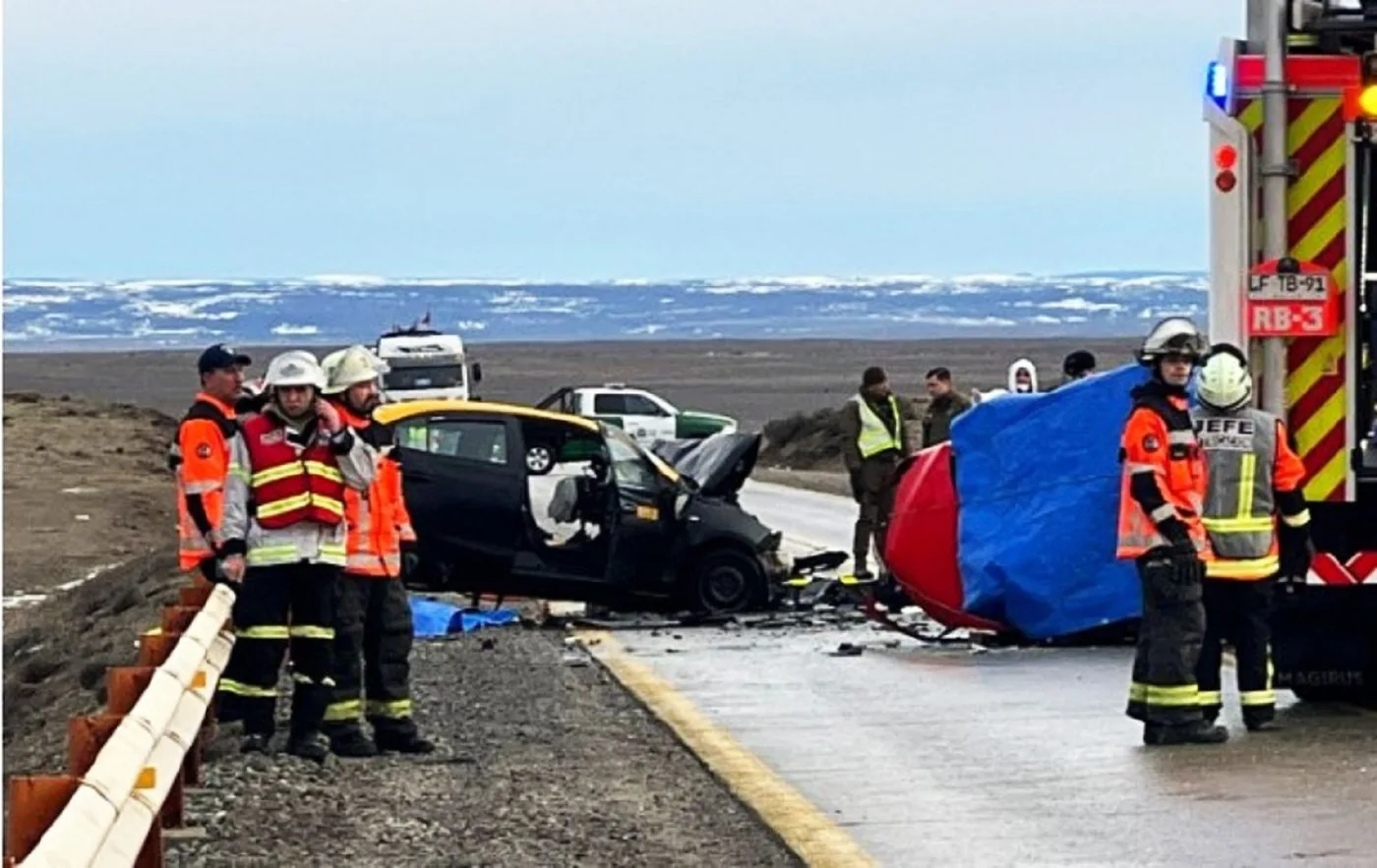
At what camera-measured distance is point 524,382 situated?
10500cm

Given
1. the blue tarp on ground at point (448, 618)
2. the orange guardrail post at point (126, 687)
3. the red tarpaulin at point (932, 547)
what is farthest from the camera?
the blue tarp on ground at point (448, 618)

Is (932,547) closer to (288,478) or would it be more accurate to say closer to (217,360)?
(217,360)

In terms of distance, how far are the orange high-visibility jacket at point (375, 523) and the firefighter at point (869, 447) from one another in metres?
9.95

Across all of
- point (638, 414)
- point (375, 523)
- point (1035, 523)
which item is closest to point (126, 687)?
point (375, 523)

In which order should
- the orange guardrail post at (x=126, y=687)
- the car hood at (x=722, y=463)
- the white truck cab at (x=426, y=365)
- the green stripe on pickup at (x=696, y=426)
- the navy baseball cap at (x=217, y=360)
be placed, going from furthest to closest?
the white truck cab at (x=426, y=365), the green stripe on pickup at (x=696, y=426), the car hood at (x=722, y=463), the navy baseball cap at (x=217, y=360), the orange guardrail post at (x=126, y=687)

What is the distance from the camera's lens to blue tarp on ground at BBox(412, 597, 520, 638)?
1748 centimetres

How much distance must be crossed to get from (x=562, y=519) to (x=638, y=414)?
33654 mm

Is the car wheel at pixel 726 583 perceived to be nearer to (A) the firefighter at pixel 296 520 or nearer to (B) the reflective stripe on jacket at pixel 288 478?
(A) the firefighter at pixel 296 520

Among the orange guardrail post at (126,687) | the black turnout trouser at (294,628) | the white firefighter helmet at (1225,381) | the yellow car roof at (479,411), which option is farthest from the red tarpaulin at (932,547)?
the orange guardrail post at (126,687)

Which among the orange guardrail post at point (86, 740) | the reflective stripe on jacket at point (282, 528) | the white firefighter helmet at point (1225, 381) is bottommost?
the orange guardrail post at point (86, 740)

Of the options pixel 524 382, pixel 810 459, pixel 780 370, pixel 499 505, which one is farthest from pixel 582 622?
pixel 780 370

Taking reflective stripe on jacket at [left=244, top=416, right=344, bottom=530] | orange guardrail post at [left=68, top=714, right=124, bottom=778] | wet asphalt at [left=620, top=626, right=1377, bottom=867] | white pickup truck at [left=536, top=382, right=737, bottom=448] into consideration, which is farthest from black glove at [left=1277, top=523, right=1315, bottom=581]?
white pickup truck at [left=536, top=382, right=737, bottom=448]

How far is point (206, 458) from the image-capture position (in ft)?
38.5

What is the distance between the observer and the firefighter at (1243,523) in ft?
36.2
